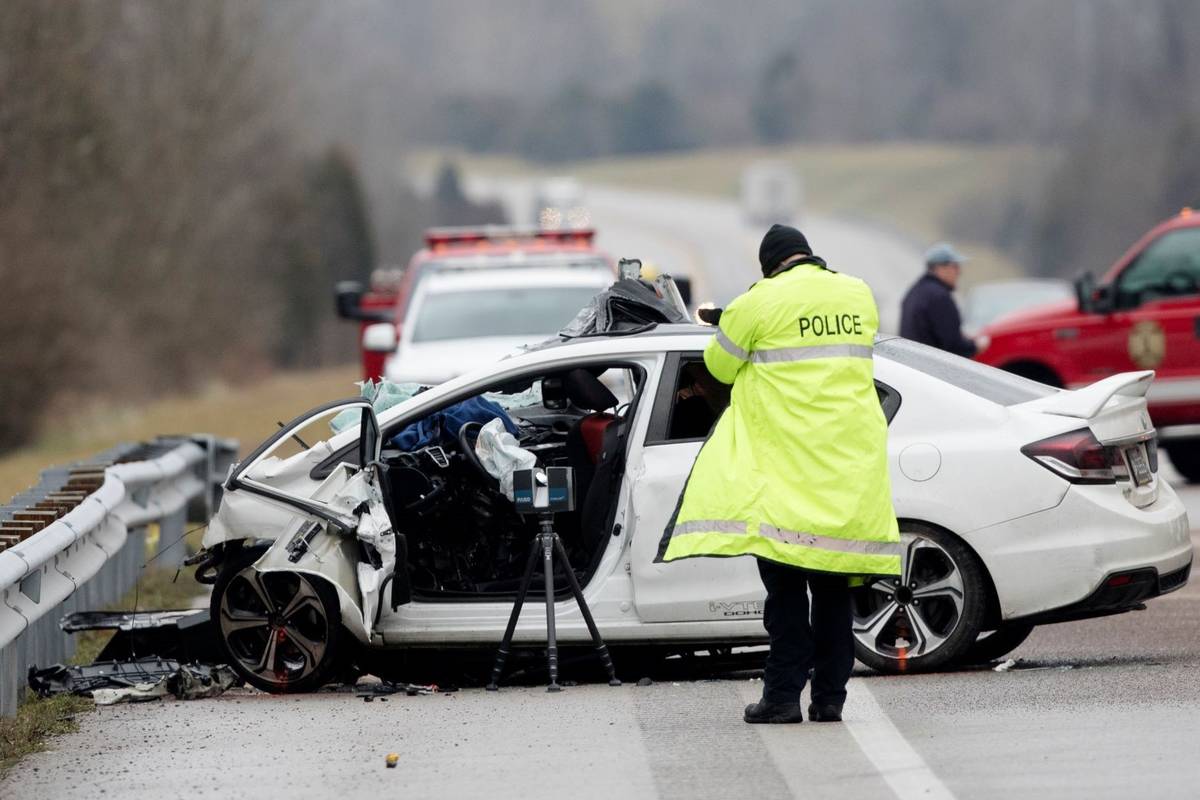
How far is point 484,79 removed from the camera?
180375 millimetres

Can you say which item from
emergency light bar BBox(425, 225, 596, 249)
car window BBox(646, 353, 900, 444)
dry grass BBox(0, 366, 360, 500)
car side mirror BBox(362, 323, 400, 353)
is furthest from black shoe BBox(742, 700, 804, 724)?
emergency light bar BBox(425, 225, 596, 249)

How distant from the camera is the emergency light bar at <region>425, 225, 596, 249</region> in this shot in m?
19.5

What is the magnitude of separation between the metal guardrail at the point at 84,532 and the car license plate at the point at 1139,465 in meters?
4.30

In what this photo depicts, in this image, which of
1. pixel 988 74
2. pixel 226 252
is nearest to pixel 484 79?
pixel 988 74

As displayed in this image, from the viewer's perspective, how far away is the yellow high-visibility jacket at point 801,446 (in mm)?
7703

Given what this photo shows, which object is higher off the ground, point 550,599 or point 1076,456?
point 1076,456

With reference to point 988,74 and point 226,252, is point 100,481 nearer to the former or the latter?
point 226,252

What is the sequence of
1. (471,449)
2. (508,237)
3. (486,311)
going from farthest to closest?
(508,237) < (486,311) < (471,449)

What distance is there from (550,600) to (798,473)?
1.50m

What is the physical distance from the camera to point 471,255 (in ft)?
62.0

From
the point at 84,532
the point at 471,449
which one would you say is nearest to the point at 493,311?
the point at 84,532

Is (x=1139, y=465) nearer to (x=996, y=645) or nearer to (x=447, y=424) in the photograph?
(x=996, y=645)

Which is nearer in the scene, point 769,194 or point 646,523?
point 646,523

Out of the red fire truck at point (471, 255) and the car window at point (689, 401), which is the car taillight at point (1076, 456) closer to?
the car window at point (689, 401)
